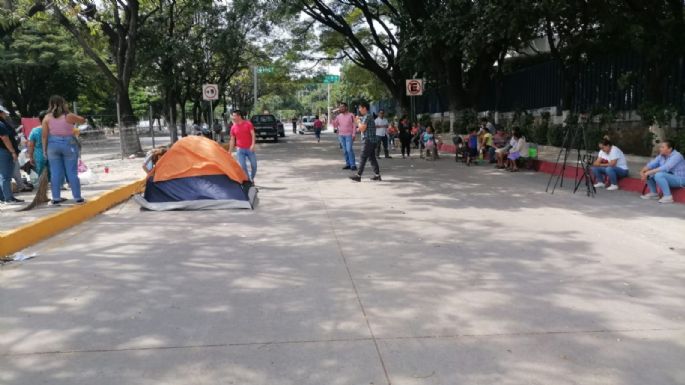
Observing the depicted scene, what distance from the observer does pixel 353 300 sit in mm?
4660

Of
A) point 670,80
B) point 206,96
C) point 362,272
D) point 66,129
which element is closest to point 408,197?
point 362,272

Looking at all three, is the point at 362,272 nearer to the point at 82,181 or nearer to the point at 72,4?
the point at 82,181

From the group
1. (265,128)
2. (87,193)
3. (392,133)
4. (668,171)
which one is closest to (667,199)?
(668,171)

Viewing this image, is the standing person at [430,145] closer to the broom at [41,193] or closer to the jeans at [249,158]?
the jeans at [249,158]

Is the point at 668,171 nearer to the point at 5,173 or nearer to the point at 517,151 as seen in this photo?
the point at 517,151

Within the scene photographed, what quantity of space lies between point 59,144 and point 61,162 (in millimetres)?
295

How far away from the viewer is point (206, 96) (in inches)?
848

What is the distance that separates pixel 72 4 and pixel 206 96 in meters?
5.24

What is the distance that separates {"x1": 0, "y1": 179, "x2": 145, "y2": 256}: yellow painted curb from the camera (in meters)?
6.29

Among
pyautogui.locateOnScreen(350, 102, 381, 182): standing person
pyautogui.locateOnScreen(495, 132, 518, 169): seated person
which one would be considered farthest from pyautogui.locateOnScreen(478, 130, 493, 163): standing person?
pyautogui.locateOnScreen(350, 102, 381, 182): standing person

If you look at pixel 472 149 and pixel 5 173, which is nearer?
pixel 5 173

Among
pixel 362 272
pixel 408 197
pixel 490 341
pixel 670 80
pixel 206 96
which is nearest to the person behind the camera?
pixel 490 341

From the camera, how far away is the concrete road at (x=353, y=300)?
11.3ft

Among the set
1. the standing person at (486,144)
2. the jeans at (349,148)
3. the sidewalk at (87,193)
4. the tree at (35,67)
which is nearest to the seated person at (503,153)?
the standing person at (486,144)
